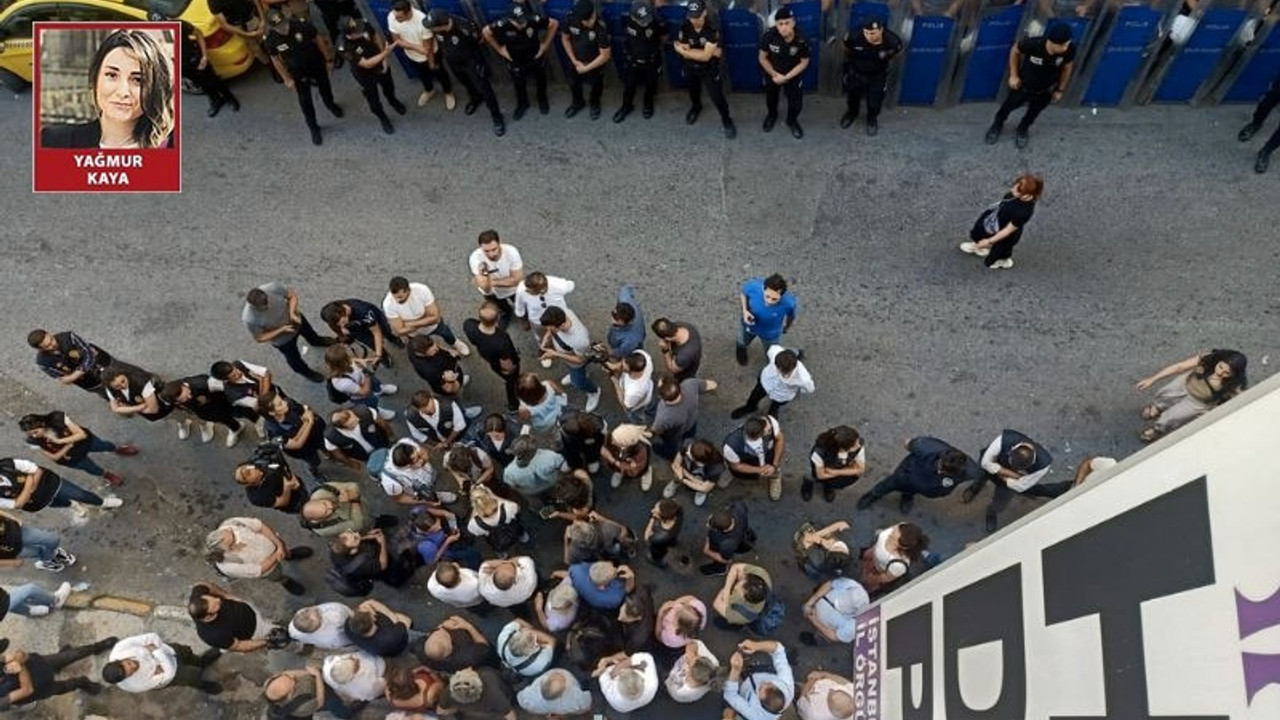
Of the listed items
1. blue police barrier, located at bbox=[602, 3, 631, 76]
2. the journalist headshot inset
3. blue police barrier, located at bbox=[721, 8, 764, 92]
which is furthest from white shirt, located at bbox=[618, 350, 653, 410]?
the journalist headshot inset

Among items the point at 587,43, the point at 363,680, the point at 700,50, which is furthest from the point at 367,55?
the point at 363,680

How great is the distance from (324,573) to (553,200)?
425 centimetres

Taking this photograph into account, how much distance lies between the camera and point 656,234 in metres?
8.82

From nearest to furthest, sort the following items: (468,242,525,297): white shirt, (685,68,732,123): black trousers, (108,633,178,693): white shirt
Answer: (108,633,178,693): white shirt < (468,242,525,297): white shirt < (685,68,732,123): black trousers

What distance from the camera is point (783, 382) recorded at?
659 cm

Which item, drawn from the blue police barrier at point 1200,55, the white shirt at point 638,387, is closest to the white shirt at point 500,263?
the white shirt at point 638,387

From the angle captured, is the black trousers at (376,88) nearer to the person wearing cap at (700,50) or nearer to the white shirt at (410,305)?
the person wearing cap at (700,50)

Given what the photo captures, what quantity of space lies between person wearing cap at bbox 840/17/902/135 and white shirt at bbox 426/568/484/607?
5.76m

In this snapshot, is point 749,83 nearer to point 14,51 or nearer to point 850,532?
point 850,532

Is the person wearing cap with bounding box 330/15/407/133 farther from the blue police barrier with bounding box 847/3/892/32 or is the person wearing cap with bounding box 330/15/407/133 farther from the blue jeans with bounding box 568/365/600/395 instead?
the blue police barrier with bounding box 847/3/892/32

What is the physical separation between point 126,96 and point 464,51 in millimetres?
3164

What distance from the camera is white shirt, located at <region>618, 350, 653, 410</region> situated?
6.49 m

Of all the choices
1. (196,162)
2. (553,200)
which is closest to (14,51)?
(196,162)

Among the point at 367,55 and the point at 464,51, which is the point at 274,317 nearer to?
the point at 367,55
